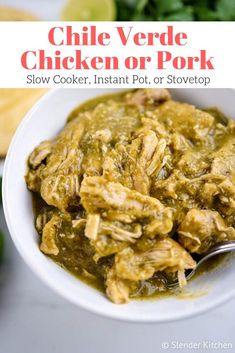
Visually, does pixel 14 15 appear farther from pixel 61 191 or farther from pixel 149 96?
pixel 61 191

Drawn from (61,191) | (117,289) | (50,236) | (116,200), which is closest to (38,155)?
(61,191)

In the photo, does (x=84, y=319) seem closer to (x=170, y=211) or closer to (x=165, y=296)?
(x=165, y=296)

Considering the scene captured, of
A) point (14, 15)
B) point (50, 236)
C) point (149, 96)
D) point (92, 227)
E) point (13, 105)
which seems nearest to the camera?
point (92, 227)

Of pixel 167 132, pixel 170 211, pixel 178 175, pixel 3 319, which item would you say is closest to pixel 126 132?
pixel 167 132

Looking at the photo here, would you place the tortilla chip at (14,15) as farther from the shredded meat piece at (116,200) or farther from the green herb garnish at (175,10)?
the shredded meat piece at (116,200)

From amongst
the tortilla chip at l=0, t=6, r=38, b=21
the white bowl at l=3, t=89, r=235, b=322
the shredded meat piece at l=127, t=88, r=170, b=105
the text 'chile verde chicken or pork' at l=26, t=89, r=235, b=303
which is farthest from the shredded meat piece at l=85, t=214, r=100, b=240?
the tortilla chip at l=0, t=6, r=38, b=21
